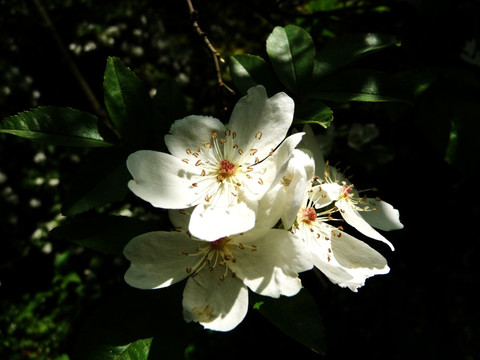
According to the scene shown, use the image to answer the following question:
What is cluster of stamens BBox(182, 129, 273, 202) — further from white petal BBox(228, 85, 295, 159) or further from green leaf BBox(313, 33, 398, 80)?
green leaf BBox(313, 33, 398, 80)

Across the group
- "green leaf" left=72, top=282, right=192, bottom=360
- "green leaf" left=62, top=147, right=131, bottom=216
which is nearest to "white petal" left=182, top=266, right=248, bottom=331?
"green leaf" left=72, top=282, right=192, bottom=360

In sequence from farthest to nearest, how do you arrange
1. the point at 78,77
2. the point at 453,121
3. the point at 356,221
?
the point at 78,77
the point at 453,121
the point at 356,221

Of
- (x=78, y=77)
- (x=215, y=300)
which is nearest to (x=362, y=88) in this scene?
(x=215, y=300)

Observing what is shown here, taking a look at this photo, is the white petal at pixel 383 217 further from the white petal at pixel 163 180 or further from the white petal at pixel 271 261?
the white petal at pixel 163 180

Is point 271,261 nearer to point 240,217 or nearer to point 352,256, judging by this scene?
point 240,217

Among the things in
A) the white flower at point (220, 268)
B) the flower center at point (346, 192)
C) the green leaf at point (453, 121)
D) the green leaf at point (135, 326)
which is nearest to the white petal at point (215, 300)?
the white flower at point (220, 268)

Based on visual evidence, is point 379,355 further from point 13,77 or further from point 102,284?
point 13,77

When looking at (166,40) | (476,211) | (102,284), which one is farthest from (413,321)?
(166,40)
